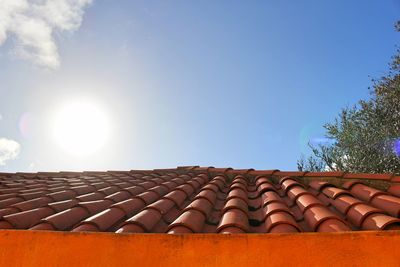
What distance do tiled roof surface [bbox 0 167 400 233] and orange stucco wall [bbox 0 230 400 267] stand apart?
46 cm

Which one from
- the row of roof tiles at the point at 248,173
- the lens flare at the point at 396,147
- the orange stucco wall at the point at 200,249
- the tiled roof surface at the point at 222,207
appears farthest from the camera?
the lens flare at the point at 396,147

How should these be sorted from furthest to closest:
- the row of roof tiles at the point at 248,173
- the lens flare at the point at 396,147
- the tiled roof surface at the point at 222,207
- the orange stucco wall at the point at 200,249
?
1. the lens flare at the point at 396,147
2. the row of roof tiles at the point at 248,173
3. the tiled roof surface at the point at 222,207
4. the orange stucco wall at the point at 200,249

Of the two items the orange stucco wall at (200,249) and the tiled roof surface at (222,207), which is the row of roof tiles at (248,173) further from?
the orange stucco wall at (200,249)

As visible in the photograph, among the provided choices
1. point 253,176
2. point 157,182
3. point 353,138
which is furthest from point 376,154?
point 157,182

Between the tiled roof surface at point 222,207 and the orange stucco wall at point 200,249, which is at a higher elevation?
the tiled roof surface at point 222,207

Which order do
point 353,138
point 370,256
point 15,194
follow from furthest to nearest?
point 353,138 → point 15,194 → point 370,256

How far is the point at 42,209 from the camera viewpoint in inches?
145

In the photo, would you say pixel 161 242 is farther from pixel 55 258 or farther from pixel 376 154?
pixel 376 154

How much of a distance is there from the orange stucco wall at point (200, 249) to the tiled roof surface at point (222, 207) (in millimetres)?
463

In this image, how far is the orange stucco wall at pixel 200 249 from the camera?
6.74ft

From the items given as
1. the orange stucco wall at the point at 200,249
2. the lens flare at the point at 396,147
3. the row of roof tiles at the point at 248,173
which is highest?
the lens flare at the point at 396,147

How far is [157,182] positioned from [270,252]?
12.7ft

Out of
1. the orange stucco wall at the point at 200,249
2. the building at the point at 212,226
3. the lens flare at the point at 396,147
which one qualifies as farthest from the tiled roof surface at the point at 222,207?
the lens flare at the point at 396,147

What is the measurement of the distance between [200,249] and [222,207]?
1.74m
